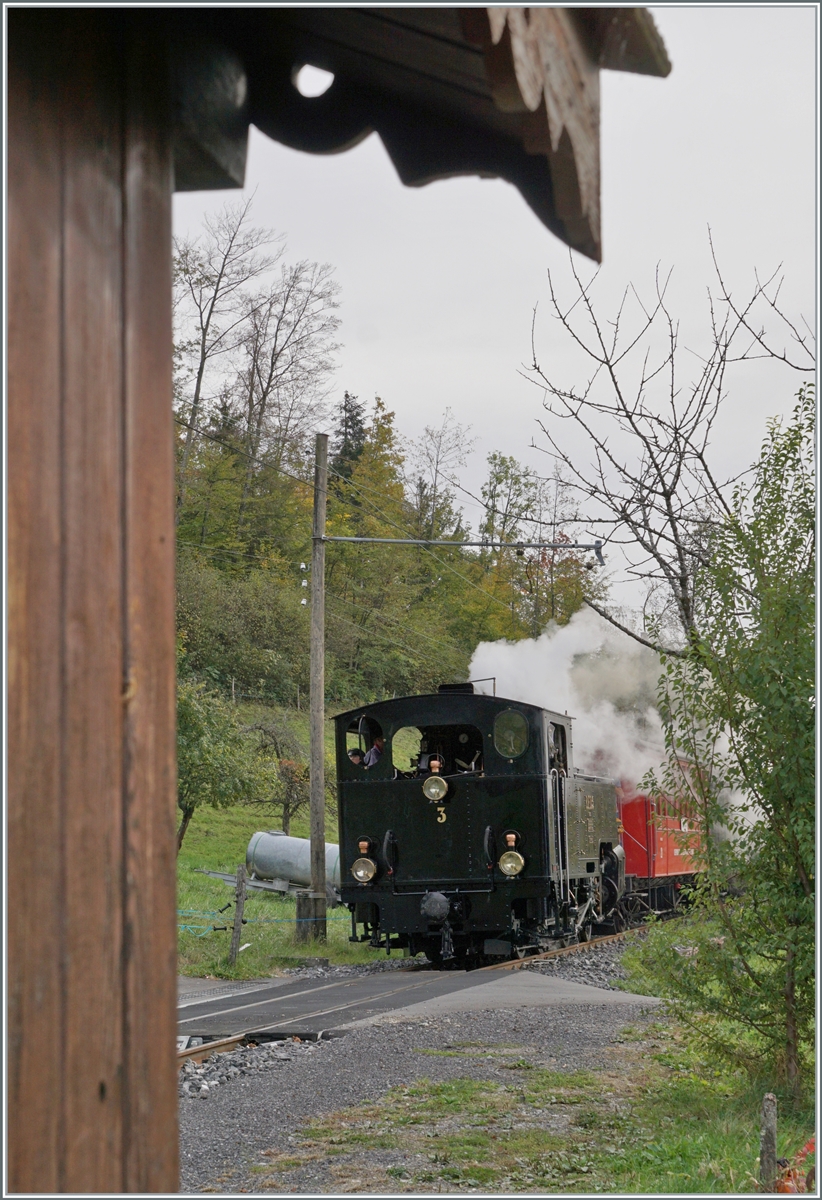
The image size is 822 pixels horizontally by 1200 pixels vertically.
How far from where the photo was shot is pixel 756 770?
738 centimetres

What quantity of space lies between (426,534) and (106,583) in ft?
165

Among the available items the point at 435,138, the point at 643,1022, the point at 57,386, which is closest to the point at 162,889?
the point at 57,386

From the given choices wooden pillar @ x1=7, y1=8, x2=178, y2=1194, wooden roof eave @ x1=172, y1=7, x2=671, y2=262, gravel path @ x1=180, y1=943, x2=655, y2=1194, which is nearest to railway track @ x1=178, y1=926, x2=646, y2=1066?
gravel path @ x1=180, y1=943, x2=655, y2=1194

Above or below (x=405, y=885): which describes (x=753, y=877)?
above

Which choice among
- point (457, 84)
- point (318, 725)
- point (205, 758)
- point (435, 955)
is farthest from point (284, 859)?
point (457, 84)

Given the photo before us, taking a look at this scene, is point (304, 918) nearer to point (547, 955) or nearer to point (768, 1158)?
point (547, 955)

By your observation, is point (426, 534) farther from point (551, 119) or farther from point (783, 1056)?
point (551, 119)

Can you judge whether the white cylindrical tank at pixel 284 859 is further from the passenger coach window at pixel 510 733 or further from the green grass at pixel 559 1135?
the green grass at pixel 559 1135

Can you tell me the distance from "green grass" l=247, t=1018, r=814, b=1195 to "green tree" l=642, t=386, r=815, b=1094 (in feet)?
1.94

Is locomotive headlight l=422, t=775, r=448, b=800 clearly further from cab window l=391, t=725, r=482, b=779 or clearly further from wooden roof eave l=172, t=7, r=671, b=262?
wooden roof eave l=172, t=7, r=671, b=262

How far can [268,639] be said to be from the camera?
4000 cm

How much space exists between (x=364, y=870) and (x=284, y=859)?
1117cm

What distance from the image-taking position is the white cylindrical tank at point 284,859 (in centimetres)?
2575

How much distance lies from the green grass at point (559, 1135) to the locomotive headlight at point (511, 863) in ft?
19.0
